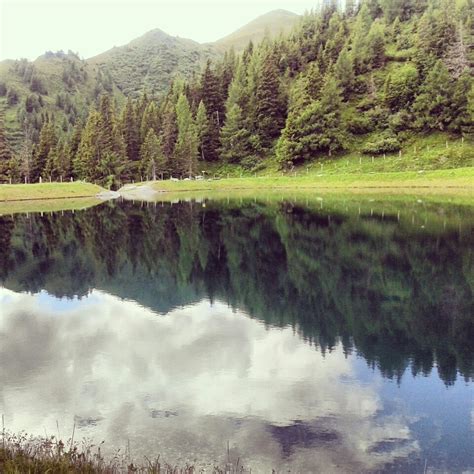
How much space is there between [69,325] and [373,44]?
14125 centimetres

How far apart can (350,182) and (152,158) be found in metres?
50.6

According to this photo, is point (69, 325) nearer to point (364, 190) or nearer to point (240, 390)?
point (240, 390)

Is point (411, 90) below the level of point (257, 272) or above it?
above

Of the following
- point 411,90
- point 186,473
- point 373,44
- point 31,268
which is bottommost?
point 31,268

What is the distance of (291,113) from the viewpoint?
12462cm

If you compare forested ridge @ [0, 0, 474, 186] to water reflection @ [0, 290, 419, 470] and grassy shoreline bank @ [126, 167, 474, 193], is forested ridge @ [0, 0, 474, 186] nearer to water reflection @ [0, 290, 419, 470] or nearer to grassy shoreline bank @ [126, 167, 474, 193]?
grassy shoreline bank @ [126, 167, 474, 193]

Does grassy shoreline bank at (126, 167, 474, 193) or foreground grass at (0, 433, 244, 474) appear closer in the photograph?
foreground grass at (0, 433, 244, 474)

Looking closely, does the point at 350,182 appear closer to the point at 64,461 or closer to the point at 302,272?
the point at 302,272

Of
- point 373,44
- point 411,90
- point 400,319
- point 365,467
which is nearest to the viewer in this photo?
point 365,467

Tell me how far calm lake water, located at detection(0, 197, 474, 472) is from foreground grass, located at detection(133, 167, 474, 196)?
164 feet

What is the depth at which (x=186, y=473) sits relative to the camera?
30.7 ft

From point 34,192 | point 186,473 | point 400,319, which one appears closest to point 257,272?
point 400,319

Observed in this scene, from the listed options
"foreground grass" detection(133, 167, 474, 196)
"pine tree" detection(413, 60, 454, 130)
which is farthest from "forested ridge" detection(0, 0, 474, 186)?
"foreground grass" detection(133, 167, 474, 196)

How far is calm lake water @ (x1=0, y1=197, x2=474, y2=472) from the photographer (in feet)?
37.2
